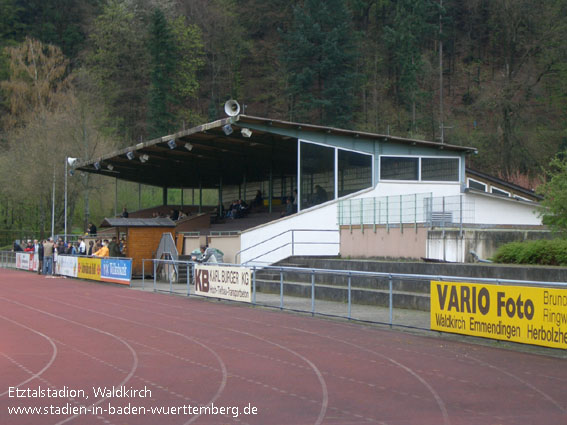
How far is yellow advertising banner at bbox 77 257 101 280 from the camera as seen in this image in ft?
107

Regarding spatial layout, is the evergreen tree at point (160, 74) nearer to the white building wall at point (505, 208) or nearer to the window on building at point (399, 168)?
the window on building at point (399, 168)

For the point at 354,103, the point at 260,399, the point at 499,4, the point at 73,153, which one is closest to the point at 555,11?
the point at 499,4

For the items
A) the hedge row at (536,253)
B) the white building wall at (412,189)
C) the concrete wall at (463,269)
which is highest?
the white building wall at (412,189)

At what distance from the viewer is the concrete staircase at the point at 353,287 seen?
1858 cm

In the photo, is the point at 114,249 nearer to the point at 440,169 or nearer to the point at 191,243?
the point at 191,243

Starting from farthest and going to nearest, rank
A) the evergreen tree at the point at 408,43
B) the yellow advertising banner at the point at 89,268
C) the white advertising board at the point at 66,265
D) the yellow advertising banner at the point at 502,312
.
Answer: the evergreen tree at the point at 408,43 < the white advertising board at the point at 66,265 < the yellow advertising banner at the point at 89,268 < the yellow advertising banner at the point at 502,312

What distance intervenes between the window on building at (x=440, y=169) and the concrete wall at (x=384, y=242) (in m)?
6.80

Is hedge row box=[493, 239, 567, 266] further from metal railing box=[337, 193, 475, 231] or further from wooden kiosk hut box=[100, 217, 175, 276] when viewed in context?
wooden kiosk hut box=[100, 217, 175, 276]

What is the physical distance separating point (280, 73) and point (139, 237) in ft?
129

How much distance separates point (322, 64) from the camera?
61812 mm

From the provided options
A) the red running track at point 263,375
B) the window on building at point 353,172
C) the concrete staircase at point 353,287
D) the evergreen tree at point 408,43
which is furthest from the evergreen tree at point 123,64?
the red running track at point 263,375

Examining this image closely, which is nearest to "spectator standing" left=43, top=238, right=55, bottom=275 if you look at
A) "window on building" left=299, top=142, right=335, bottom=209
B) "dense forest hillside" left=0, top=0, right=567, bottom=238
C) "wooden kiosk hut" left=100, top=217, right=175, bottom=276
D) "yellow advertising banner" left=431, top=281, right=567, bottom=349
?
"wooden kiosk hut" left=100, top=217, right=175, bottom=276

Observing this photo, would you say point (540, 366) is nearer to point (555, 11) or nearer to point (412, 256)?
point (412, 256)

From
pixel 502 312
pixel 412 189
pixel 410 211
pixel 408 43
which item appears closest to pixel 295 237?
pixel 412 189
